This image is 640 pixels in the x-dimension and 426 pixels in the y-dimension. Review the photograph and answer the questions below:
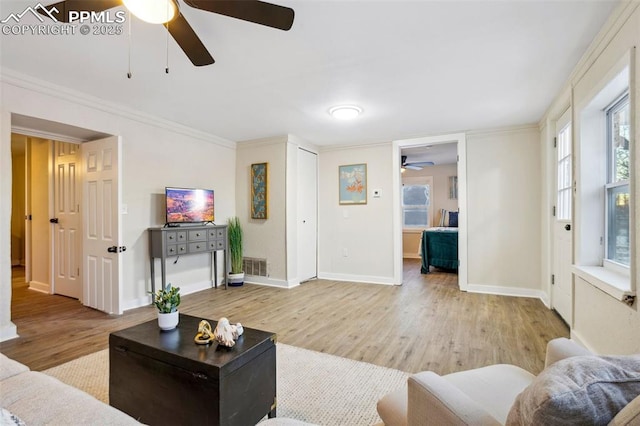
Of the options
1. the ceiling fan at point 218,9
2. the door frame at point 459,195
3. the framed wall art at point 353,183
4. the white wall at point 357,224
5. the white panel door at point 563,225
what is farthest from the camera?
the framed wall art at point 353,183

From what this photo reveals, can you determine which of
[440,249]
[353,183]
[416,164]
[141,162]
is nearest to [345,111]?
[353,183]

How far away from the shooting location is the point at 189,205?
4.13 meters

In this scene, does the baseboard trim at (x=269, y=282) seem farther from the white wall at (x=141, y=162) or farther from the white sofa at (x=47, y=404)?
the white sofa at (x=47, y=404)

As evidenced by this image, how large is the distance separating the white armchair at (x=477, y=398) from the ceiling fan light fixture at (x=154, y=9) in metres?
1.82

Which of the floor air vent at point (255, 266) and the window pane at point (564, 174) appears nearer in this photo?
the window pane at point (564, 174)

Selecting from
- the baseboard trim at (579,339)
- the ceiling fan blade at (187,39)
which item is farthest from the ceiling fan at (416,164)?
the ceiling fan blade at (187,39)

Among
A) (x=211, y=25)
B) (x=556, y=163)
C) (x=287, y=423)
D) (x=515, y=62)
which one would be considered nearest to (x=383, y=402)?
(x=287, y=423)

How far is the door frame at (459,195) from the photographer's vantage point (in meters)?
4.45

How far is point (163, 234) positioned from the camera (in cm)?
Result: 369

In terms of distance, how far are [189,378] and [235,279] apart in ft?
11.3

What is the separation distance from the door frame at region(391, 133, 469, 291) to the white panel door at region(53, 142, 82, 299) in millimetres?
4267

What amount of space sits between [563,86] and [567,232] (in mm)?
1402

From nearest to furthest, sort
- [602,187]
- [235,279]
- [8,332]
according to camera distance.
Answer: [602,187] → [8,332] → [235,279]

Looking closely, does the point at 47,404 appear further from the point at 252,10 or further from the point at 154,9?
the point at 252,10
